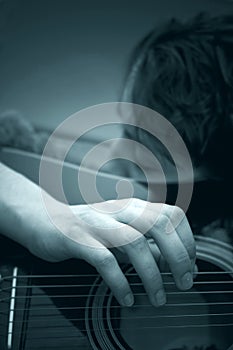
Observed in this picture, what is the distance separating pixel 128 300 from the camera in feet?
2.90

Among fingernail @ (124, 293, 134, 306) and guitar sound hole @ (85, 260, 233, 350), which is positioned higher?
fingernail @ (124, 293, 134, 306)

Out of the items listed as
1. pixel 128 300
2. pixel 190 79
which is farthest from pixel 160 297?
pixel 190 79

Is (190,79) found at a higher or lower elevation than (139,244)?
A: higher

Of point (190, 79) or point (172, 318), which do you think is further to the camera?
point (190, 79)

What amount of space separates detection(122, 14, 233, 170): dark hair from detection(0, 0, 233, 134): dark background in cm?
3

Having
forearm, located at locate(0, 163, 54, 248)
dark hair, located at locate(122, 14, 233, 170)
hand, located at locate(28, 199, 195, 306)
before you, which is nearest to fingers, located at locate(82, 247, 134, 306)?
hand, located at locate(28, 199, 195, 306)

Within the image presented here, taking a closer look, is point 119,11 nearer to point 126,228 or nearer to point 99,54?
point 99,54

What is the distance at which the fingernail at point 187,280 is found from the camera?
2.92 ft

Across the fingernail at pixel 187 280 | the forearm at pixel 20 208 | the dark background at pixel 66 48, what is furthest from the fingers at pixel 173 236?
the dark background at pixel 66 48

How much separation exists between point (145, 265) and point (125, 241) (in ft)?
0.16

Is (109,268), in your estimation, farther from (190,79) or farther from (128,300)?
(190,79)

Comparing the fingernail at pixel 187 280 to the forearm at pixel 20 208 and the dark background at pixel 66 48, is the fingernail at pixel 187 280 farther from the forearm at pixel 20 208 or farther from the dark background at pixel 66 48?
the dark background at pixel 66 48

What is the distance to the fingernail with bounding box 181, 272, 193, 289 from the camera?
→ 890 mm

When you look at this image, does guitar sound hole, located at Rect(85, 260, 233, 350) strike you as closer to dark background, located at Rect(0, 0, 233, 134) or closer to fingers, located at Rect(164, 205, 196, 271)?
fingers, located at Rect(164, 205, 196, 271)
